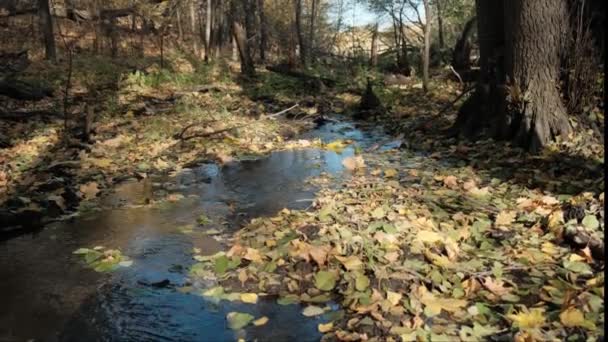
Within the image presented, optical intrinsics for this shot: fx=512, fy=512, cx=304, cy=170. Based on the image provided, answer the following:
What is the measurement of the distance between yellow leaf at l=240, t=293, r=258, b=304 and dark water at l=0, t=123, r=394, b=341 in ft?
0.16

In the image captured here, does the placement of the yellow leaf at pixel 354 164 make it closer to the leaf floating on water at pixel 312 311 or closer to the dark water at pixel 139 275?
the dark water at pixel 139 275

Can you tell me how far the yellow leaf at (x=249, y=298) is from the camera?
3.56 meters

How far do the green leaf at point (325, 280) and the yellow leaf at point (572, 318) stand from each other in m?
1.46

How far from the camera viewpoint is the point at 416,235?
4.20 meters

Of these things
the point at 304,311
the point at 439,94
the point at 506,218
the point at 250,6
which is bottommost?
the point at 304,311

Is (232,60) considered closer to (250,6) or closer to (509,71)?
(250,6)

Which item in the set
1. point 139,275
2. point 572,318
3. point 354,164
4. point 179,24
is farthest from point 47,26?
point 572,318

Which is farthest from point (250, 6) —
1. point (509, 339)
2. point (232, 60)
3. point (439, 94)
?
point (509, 339)

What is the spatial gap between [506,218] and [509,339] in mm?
1835

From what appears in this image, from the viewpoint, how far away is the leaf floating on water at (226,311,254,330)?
325cm

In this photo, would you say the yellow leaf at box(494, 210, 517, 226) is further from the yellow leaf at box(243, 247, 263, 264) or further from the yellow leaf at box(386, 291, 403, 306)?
the yellow leaf at box(243, 247, 263, 264)

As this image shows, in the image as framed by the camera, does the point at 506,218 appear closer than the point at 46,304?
No

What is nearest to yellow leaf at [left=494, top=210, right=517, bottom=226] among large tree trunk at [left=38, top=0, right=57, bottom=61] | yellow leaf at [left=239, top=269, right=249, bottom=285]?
yellow leaf at [left=239, top=269, right=249, bottom=285]

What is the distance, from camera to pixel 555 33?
6535 mm
